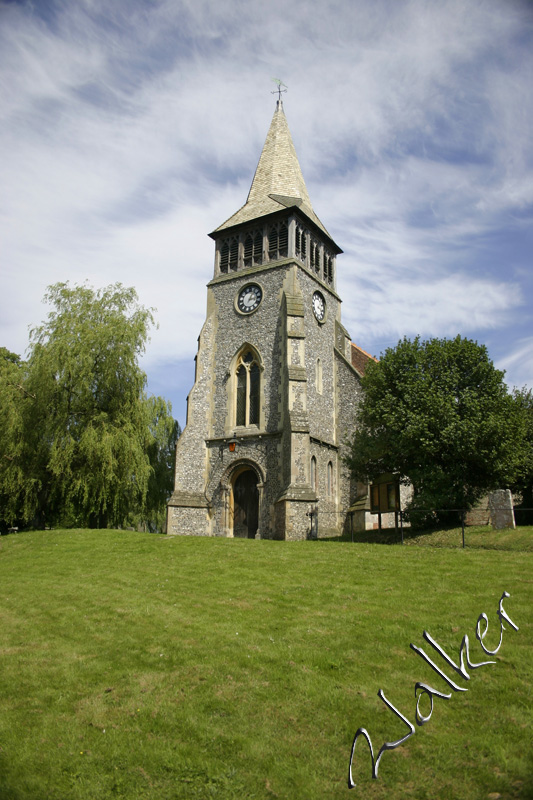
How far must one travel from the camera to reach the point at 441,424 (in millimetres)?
19250

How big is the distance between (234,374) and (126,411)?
212 inches

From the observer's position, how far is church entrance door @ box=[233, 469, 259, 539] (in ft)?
80.9

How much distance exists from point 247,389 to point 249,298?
452 centimetres

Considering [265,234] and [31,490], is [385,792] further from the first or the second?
[265,234]

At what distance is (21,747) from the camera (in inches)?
233

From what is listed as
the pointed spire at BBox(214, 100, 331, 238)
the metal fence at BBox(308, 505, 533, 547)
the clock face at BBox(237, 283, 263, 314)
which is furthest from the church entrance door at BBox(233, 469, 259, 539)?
the pointed spire at BBox(214, 100, 331, 238)

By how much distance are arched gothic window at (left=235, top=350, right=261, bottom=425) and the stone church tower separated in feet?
0.16

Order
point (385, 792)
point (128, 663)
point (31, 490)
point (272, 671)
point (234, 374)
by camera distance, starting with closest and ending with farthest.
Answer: point (385, 792) → point (272, 671) → point (128, 663) → point (31, 490) → point (234, 374)

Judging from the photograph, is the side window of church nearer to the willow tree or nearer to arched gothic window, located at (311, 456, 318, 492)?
arched gothic window, located at (311, 456, 318, 492)

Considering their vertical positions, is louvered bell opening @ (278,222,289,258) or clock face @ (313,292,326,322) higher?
louvered bell opening @ (278,222,289,258)

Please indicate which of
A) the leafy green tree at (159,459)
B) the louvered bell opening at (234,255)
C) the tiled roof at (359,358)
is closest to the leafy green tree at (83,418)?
the leafy green tree at (159,459)

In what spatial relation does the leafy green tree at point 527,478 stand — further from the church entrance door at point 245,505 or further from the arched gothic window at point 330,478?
the church entrance door at point 245,505

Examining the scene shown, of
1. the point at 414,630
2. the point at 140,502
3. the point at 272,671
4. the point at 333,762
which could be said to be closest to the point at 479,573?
the point at 414,630

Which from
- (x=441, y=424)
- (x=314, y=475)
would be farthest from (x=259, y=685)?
(x=314, y=475)
